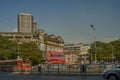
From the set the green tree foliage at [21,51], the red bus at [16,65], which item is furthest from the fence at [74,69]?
the green tree foliage at [21,51]

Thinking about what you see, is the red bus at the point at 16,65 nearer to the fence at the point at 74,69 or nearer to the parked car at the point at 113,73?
the fence at the point at 74,69

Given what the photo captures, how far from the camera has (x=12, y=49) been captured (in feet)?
370

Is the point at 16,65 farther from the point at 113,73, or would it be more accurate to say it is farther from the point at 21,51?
the point at 21,51

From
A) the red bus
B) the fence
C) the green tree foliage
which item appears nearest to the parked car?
the fence

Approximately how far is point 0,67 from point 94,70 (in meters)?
28.2

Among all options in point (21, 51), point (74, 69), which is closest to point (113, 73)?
point (74, 69)

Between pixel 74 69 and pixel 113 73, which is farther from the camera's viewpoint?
pixel 74 69

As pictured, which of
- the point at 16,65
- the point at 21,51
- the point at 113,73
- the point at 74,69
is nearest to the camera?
the point at 113,73

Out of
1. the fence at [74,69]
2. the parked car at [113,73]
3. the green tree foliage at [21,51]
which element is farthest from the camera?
the green tree foliage at [21,51]

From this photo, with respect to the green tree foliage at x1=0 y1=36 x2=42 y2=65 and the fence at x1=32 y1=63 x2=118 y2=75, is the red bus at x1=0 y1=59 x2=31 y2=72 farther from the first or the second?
the green tree foliage at x1=0 y1=36 x2=42 y2=65

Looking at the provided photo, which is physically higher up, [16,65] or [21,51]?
[21,51]

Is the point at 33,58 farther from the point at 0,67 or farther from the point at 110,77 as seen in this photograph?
the point at 110,77

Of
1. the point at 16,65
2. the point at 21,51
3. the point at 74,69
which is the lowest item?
the point at 74,69

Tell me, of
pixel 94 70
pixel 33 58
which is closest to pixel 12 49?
pixel 33 58
